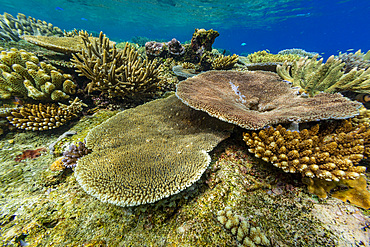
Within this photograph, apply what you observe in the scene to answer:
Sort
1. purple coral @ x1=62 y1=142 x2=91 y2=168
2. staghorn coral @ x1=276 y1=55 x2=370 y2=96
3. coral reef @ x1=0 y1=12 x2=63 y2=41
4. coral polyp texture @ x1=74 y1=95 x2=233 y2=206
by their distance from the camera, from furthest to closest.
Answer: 1. coral reef @ x1=0 y1=12 x2=63 y2=41
2. staghorn coral @ x1=276 y1=55 x2=370 y2=96
3. purple coral @ x1=62 y1=142 x2=91 y2=168
4. coral polyp texture @ x1=74 y1=95 x2=233 y2=206

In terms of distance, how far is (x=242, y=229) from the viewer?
152cm

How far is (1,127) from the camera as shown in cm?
308

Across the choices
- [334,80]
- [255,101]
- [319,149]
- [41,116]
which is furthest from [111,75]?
[334,80]

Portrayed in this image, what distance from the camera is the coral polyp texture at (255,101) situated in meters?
2.20

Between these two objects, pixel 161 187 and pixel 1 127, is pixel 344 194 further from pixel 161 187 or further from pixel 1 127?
pixel 1 127

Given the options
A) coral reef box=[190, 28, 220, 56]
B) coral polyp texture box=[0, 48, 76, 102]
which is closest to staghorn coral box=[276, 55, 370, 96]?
coral reef box=[190, 28, 220, 56]

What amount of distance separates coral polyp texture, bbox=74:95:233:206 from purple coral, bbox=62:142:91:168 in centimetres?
16

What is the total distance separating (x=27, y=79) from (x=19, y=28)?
4.85 metres

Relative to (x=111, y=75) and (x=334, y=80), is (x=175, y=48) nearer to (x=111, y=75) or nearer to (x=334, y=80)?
(x=111, y=75)

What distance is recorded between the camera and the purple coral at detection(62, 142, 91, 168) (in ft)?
7.70

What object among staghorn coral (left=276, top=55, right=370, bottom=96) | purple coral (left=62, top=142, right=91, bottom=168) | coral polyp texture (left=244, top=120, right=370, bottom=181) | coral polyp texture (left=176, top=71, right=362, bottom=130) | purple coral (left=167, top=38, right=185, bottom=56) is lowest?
purple coral (left=62, top=142, right=91, bottom=168)

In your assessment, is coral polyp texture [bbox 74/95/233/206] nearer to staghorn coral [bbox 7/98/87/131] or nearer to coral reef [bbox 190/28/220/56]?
staghorn coral [bbox 7/98/87/131]

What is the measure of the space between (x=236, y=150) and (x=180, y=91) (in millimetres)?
1652

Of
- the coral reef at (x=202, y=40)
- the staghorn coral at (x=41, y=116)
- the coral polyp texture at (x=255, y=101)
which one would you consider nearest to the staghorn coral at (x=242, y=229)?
the coral polyp texture at (x=255, y=101)
